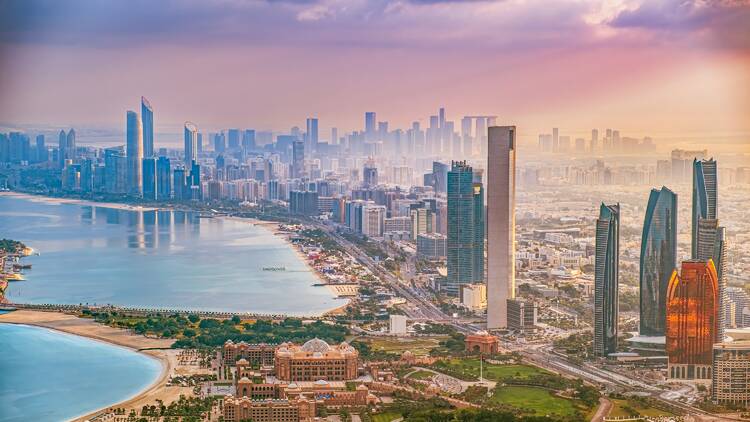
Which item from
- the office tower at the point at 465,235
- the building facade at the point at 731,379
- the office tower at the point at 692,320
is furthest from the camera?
the office tower at the point at 465,235

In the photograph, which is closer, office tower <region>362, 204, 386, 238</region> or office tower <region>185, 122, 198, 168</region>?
office tower <region>362, 204, 386, 238</region>

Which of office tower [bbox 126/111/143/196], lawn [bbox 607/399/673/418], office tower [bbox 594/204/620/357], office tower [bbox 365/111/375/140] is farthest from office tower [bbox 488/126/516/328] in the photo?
office tower [bbox 126/111/143/196]

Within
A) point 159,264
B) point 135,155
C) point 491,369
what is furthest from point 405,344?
point 135,155

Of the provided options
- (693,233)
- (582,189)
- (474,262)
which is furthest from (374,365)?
(582,189)

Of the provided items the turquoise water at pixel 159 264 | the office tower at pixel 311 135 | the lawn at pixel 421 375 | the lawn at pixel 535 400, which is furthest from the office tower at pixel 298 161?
the lawn at pixel 535 400

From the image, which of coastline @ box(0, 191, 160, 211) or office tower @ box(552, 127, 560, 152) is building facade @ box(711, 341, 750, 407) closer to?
office tower @ box(552, 127, 560, 152)

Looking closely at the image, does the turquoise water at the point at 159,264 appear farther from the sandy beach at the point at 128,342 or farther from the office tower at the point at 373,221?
the office tower at the point at 373,221

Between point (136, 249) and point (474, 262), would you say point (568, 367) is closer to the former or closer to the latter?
point (474, 262)
